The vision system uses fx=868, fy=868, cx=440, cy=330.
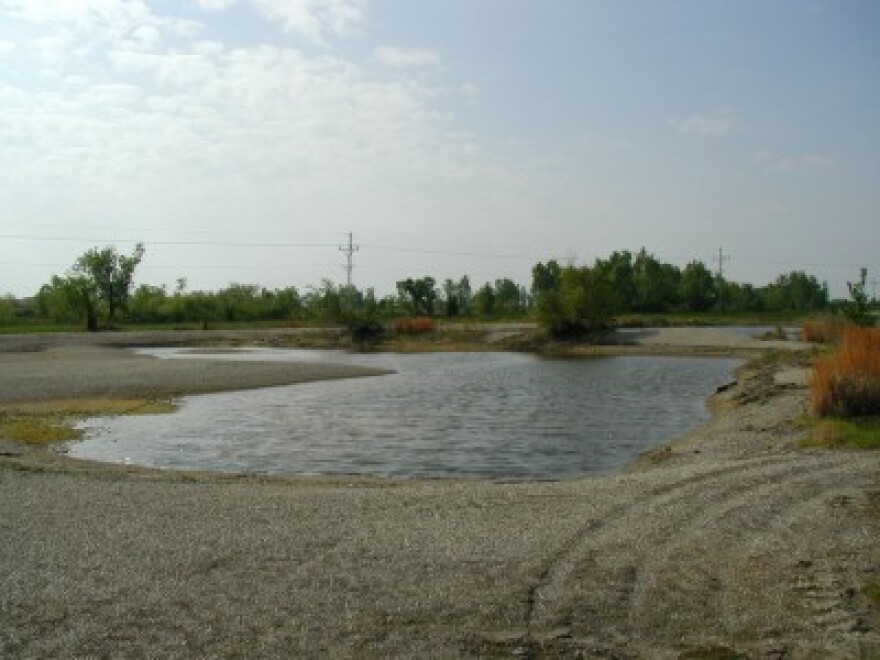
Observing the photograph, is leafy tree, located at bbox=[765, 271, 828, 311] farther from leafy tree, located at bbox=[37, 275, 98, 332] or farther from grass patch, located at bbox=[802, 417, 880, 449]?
grass patch, located at bbox=[802, 417, 880, 449]

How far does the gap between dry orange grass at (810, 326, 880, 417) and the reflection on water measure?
4479mm

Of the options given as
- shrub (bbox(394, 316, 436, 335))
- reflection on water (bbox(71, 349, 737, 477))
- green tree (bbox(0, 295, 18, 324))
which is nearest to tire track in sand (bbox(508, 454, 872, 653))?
reflection on water (bbox(71, 349, 737, 477))

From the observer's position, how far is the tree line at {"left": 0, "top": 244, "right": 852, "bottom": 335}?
253 feet

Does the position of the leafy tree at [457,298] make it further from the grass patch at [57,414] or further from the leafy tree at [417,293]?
the grass patch at [57,414]

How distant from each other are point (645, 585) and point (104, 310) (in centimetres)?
10055

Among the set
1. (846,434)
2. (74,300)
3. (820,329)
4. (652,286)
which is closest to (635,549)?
(846,434)

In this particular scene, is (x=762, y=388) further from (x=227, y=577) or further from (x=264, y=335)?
(x=264, y=335)

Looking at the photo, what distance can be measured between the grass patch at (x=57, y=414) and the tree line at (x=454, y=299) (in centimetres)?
4871

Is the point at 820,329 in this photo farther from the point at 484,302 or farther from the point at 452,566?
the point at 484,302

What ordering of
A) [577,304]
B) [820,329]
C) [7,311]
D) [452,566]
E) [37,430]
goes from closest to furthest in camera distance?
[452,566]
[37,430]
[820,329]
[577,304]
[7,311]

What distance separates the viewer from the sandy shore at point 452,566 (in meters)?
7.11

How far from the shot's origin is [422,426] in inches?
1016

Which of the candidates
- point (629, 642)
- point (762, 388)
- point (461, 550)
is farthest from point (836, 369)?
point (629, 642)

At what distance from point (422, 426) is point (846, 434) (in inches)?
489
